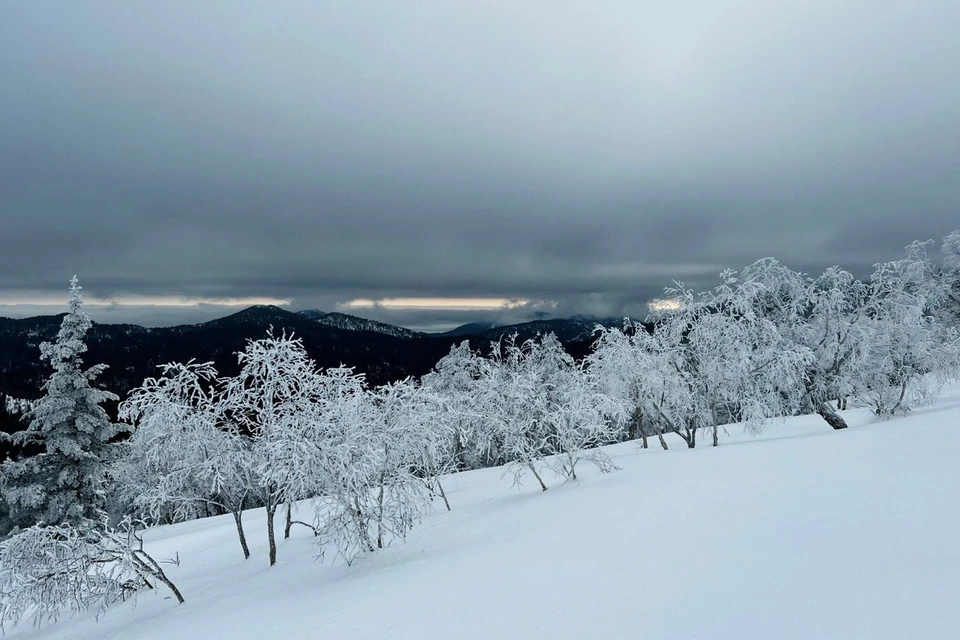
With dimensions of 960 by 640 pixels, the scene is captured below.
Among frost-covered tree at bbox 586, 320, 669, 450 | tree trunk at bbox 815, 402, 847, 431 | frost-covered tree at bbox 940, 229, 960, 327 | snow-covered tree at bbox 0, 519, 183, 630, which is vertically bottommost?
snow-covered tree at bbox 0, 519, 183, 630

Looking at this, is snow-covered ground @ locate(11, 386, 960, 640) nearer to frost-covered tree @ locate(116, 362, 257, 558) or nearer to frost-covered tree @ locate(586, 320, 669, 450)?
frost-covered tree @ locate(116, 362, 257, 558)

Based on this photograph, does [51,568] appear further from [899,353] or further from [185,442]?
[899,353]

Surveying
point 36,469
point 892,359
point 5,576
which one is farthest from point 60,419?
point 892,359

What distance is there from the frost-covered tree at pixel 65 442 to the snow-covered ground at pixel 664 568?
31.8 feet

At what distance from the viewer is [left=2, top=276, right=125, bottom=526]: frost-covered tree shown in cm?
2231

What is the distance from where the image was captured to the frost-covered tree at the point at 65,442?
22312 mm

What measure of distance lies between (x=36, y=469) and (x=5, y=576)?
1641cm

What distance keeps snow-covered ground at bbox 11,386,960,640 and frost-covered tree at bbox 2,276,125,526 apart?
9708 mm

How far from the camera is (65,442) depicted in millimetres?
22453

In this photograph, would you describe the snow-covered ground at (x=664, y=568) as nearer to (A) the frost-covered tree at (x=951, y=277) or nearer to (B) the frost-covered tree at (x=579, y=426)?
(B) the frost-covered tree at (x=579, y=426)

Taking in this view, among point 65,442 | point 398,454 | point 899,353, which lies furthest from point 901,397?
point 65,442

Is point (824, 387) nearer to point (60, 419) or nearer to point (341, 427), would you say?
point (341, 427)

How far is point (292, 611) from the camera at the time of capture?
9500 millimetres

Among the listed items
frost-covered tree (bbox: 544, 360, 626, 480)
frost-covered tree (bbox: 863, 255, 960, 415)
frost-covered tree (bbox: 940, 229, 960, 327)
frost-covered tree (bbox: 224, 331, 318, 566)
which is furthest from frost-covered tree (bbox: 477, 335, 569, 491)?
frost-covered tree (bbox: 940, 229, 960, 327)
